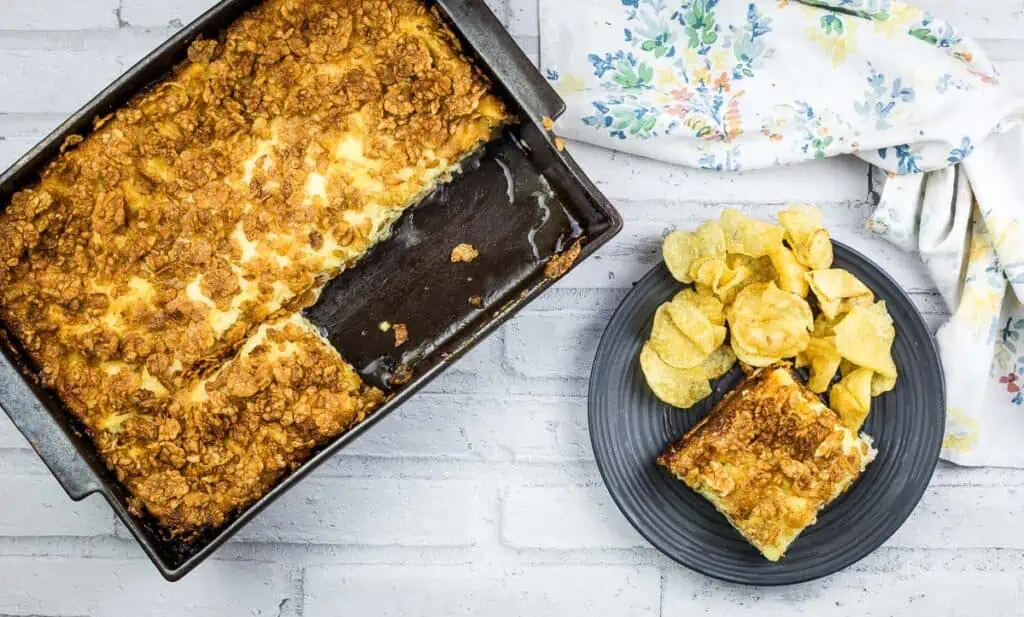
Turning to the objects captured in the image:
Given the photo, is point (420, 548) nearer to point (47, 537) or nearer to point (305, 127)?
point (47, 537)

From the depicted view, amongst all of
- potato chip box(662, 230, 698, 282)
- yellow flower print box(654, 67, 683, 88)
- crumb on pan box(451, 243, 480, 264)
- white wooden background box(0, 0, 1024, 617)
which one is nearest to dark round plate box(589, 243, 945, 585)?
potato chip box(662, 230, 698, 282)

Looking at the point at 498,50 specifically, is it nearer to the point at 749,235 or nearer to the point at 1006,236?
the point at 749,235

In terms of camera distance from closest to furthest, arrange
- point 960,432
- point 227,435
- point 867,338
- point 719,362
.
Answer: point 227,435
point 867,338
point 719,362
point 960,432

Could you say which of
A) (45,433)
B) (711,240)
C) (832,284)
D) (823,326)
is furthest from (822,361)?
(45,433)

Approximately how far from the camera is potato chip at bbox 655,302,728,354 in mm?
2311

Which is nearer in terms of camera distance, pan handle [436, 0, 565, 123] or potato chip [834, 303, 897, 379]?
pan handle [436, 0, 565, 123]

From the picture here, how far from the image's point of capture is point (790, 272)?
2346mm

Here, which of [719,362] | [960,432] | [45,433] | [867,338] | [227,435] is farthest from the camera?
[960,432]

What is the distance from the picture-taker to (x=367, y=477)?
8.48ft

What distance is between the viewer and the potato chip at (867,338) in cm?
229

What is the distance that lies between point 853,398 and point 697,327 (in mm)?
419

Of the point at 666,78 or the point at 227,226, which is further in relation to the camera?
the point at 666,78

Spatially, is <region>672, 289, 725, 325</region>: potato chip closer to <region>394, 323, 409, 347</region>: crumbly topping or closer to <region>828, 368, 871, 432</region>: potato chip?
<region>828, 368, 871, 432</region>: potato chip

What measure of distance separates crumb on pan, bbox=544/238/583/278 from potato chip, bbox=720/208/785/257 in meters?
0.39
